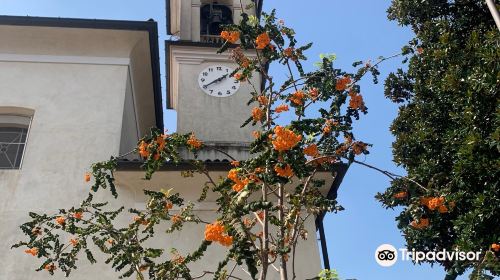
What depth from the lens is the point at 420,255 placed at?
260 inches

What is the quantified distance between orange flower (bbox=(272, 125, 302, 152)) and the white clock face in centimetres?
721

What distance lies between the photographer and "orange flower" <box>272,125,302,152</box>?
3.92 metres

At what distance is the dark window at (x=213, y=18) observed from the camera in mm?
13031

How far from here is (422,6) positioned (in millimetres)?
8273

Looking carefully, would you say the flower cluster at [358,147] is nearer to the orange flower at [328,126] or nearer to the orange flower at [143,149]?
the orange flower at [328,126]

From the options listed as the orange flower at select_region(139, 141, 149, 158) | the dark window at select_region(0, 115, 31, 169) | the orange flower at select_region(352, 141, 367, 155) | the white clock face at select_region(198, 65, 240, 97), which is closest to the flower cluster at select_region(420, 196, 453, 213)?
the orange flower at select_region(352, 141, 367, 155)

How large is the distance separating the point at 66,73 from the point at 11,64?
957 millimetres

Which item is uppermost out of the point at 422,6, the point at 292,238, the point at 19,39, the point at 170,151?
the point at 19,39

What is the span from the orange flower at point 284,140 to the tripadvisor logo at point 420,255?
249 cm

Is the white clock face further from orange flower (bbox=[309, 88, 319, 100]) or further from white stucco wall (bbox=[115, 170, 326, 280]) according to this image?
orange flower (bbox=[309, 88, 319, 100])

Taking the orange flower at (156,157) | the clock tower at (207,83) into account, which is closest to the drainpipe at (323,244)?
the clock tower at (207,83)

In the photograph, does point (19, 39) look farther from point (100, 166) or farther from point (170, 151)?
point (170, 151)

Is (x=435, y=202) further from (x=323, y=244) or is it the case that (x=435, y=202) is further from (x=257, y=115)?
(x=323, y=244)

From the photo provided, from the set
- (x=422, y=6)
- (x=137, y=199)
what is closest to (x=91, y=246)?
(x=137, y=199)
